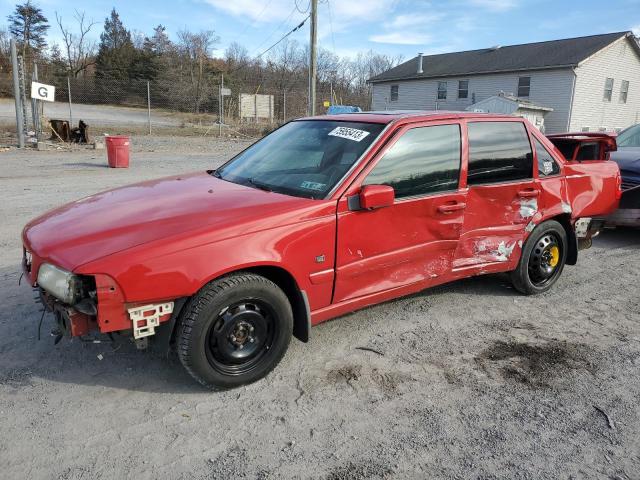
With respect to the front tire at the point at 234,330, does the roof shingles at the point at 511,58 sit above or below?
above

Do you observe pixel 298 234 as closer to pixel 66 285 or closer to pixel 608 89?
pixel 66 285

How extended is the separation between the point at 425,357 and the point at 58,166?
40.4ft

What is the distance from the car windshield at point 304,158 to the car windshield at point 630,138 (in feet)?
22.2

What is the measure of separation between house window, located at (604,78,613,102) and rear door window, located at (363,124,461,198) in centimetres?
3344

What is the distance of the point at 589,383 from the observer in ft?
10.7

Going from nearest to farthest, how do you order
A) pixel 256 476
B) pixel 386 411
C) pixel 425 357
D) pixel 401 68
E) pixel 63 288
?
pixel 256 476, pixel 63 288, pixel 386 411, pixel 425 357, pixel 401 68

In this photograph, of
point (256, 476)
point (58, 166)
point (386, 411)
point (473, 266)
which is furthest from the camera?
point (58, 166)

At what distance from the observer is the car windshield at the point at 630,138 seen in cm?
840

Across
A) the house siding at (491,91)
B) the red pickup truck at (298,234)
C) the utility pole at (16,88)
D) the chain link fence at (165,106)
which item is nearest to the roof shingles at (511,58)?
the house siding at (491,91)

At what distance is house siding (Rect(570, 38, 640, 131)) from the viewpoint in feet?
97.1

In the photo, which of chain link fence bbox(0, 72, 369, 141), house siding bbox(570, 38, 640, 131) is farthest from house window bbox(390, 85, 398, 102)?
house siding bbox(570, 38, 640, 131)

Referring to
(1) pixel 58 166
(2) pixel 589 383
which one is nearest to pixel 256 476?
(2) pixel 589 383

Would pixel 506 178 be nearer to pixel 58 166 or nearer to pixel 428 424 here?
pixel 428 424

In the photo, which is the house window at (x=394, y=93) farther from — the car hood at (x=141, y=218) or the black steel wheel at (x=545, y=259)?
the car hood at (x=141, y=218)
